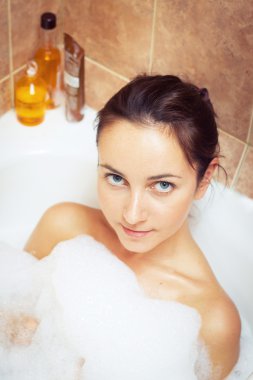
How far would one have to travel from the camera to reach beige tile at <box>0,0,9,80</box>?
4.44 ft

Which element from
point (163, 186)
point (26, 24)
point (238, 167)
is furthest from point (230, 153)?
point (26, 24)

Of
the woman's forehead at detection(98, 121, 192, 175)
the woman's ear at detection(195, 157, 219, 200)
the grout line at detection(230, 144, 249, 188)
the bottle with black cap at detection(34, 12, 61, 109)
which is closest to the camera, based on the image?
the woman's forehead at detection(98, 121, 192, 175)

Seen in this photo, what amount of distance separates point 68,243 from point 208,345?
1.26 feet

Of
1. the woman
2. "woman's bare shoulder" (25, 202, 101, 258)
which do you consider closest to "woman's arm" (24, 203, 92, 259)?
Result: "woman's bare shoulder" (25, 202, 101, 258)

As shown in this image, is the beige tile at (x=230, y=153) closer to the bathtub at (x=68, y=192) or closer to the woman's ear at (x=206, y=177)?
the bathtub at (x=68, y=192)

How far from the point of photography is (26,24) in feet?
4.75

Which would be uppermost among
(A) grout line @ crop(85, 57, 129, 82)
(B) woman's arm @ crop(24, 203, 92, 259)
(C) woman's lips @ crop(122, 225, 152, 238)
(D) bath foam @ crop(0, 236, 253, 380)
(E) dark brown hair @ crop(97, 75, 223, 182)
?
(E) dark brown hair @ crop(97, 75, 223, 182)

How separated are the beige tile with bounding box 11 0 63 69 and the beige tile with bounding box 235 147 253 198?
24.2 inches

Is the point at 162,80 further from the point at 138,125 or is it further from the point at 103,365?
the point at 103,365

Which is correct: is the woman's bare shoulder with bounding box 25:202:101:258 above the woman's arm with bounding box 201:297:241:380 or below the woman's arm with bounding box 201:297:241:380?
above

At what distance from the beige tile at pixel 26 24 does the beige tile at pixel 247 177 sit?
614mm

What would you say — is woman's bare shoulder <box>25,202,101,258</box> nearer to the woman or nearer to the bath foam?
the bath foam

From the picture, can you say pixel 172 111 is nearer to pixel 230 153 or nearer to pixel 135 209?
pixel 135 209

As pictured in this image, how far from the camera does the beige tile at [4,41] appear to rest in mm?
1353
